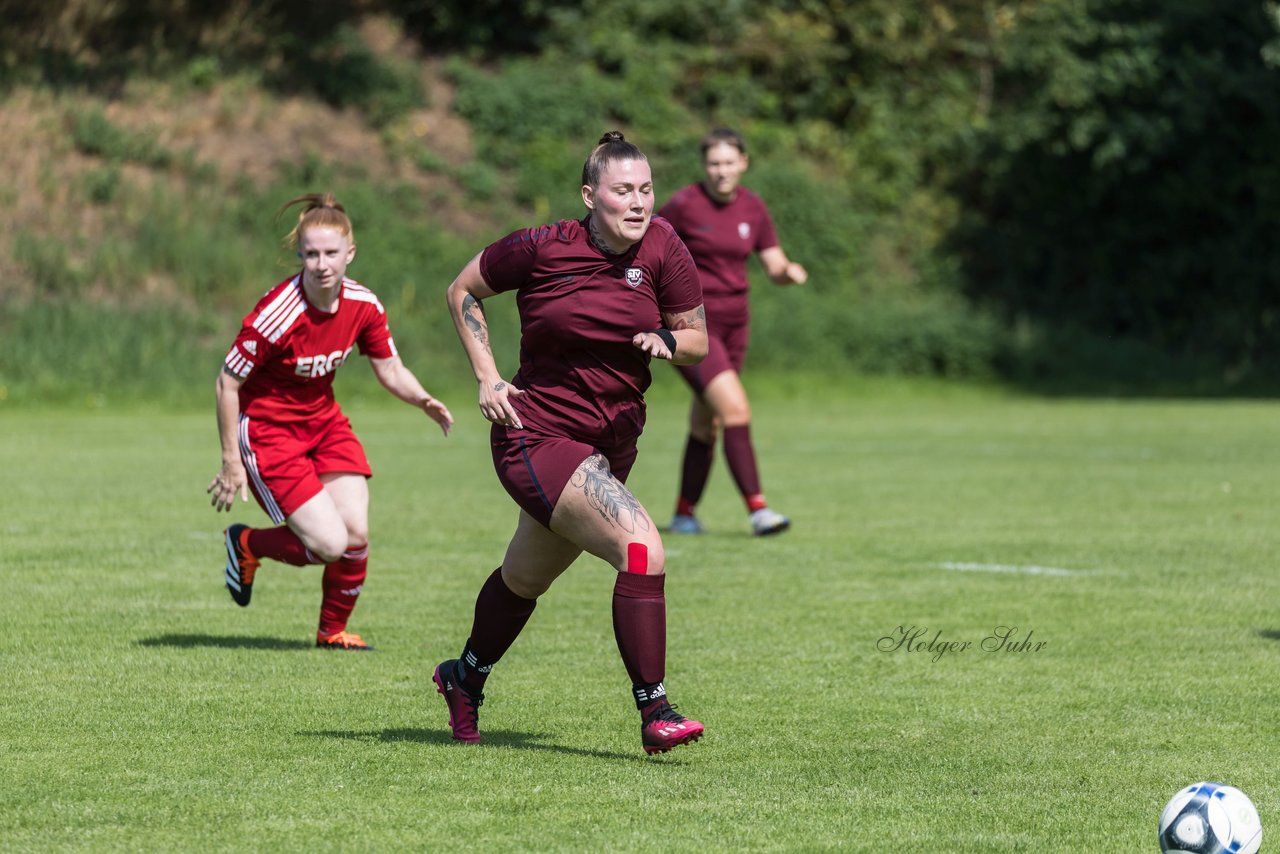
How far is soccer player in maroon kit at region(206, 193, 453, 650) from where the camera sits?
279 inches

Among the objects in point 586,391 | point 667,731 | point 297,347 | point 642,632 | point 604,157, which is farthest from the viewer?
point 297,347

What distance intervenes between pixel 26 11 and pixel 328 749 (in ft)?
82.8

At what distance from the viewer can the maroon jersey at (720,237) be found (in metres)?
11.4

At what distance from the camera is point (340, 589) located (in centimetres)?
Result: 734

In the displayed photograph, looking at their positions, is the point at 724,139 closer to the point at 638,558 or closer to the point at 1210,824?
the point at 638,558

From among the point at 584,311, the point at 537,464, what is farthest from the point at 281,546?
the point at 584,311

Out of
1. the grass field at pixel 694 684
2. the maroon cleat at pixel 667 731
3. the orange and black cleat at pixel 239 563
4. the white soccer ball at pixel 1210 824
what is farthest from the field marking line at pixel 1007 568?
the white soccer ball at pixel 1210 824

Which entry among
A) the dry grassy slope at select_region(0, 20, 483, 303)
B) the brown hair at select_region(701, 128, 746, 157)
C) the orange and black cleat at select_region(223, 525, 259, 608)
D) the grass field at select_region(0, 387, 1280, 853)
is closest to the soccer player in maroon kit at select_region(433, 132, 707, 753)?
the grass field at select_region(0, 387, 1280, 853)

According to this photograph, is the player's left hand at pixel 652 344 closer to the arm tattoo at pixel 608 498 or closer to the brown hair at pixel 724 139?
the arm tattoo at pixel 608 498

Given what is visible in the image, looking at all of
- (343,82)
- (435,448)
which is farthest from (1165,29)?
(435,448)

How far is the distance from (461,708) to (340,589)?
1881 millimetres

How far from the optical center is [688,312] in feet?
18.2

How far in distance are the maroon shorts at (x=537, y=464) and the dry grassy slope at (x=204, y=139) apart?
20954 mm

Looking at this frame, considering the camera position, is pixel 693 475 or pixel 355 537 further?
pixel 693 475
